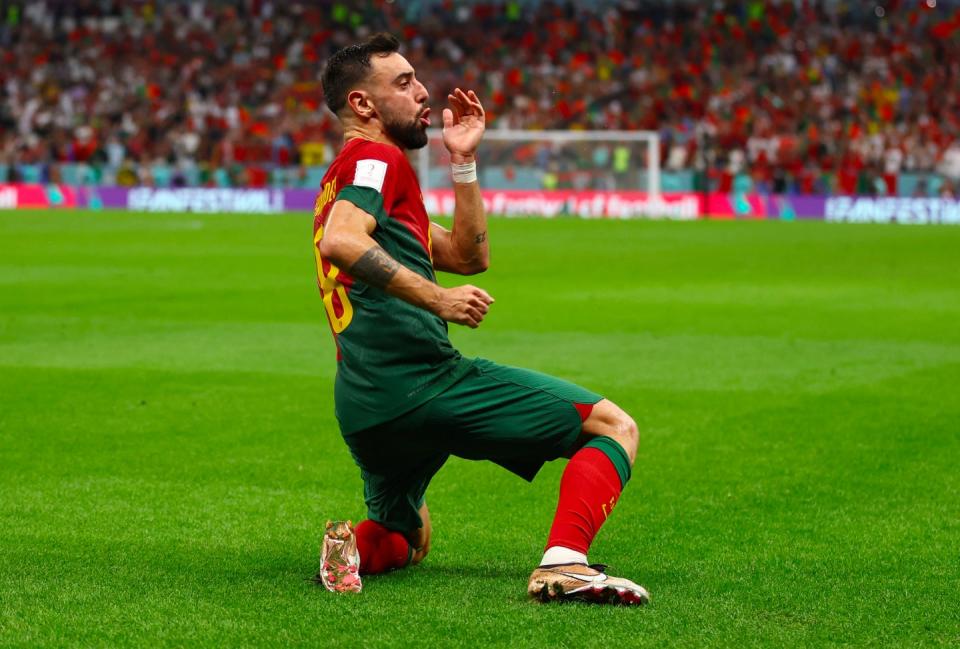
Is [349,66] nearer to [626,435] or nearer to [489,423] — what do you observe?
[489,423]

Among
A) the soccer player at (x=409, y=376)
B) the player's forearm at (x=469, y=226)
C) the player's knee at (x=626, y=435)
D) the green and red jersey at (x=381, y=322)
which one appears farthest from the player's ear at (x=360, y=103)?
the player's knee at (x=626, y=435)

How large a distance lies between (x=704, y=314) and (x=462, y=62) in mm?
35132

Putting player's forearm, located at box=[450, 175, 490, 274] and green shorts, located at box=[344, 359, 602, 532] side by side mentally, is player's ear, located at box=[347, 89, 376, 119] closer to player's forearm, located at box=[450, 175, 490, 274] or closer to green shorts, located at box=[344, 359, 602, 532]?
player's forearm, located at box=[450, 175, 490, 274]

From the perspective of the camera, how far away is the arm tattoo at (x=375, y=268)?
4902 mm

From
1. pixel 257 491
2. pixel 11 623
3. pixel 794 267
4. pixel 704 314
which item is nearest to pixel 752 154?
pixel 794 267

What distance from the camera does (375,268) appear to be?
4.90m

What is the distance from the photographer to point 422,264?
17.5ft

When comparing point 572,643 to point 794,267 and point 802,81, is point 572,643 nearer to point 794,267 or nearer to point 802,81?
point 794,267

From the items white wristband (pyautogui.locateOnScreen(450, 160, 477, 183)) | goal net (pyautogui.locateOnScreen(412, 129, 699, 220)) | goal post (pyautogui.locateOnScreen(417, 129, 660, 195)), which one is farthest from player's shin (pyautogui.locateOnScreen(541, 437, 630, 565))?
goal post (pyautogui.locateOnScreen(417, 129, 660, 195))

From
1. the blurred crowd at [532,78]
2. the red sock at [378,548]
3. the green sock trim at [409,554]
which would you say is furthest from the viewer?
the blurred crowd at [532,78]

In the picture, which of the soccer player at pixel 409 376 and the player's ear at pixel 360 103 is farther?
the player's ear at pixel 360 103

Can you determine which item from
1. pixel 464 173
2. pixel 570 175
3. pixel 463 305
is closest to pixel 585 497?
pixel 463 305

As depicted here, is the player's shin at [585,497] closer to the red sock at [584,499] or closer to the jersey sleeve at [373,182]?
the red sock at [584,499]

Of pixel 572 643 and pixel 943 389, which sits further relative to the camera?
pixel 943 389
